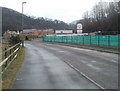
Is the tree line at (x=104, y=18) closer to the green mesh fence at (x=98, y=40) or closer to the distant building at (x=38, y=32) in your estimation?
the distant building at (x=38, y=32)

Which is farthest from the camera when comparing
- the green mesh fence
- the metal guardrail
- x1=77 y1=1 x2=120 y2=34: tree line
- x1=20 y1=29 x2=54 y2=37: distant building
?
x1=20 y1=29 x2=54 y2=37: distant building

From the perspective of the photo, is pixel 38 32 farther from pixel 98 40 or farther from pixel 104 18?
pixel 98 40

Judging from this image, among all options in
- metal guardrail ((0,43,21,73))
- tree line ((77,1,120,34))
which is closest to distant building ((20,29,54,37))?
tree line ((77,1,120,34))

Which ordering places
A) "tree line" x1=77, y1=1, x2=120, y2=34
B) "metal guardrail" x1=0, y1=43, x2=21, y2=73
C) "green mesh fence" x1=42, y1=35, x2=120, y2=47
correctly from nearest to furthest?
1. "metal guardrail" x1=0, y1=43, x2=21, y2=73
2. "green mesh fence" x1=42, y1=35, x2=120, y2=47
3. "tree line" x1=77, y1=1, x2=120, y2=34

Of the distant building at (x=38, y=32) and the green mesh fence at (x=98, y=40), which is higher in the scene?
the distant building at (x=38, y=32)

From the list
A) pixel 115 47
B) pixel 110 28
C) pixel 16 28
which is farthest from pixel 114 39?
pixel 16 28

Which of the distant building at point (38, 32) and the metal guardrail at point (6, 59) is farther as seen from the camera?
the distant building at point (38, 32)

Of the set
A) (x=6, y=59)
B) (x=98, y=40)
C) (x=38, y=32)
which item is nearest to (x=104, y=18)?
(x=38, y=32)

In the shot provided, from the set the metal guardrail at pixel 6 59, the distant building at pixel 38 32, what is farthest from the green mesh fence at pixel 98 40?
the distant building at pixel 38 32

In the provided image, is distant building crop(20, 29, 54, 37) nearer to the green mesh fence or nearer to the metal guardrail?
the green mesh fence

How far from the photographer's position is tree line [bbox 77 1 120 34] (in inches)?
3595

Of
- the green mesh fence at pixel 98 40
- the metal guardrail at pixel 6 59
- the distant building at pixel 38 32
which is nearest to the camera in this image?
the metal guardrail at pixel 6 59

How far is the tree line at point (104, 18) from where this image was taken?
91.3 metres

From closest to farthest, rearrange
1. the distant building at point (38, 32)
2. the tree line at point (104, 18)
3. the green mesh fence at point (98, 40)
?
the green mesh fence at point (98, 40) < the tree line at point (104, 18) < the distant building at point (38, 32)
